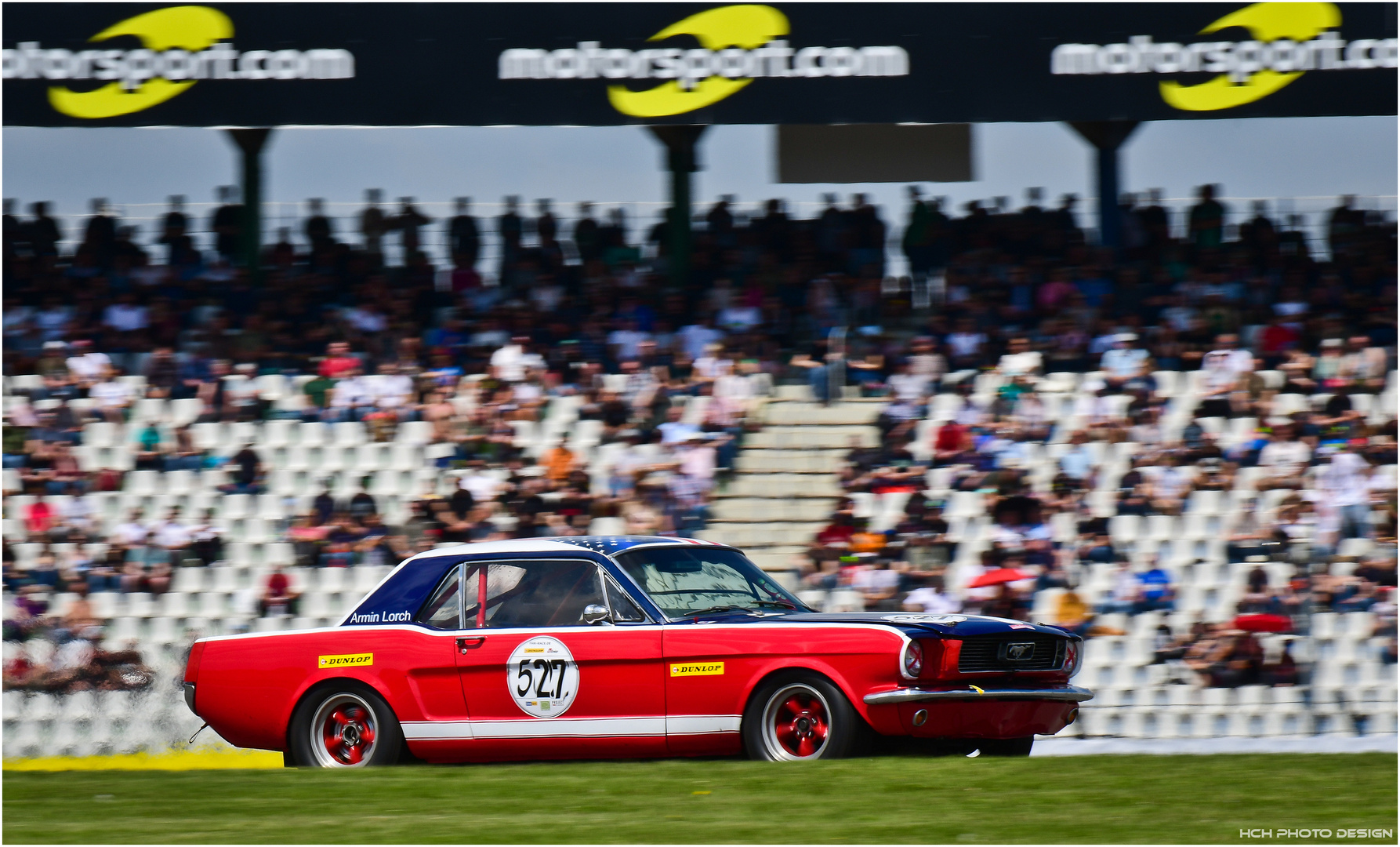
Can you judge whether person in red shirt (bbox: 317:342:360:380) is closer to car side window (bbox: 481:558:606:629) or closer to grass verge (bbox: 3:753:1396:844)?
car side window (bbox: 481:558:606:629)

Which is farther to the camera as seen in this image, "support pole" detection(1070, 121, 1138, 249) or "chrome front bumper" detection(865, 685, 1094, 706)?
"support pole" detection(1070, 121, 1138, 249)

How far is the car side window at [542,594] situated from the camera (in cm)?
955

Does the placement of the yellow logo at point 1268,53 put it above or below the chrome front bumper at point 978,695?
above

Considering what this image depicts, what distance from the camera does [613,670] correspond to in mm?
9234

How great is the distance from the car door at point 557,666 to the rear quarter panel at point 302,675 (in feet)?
0.58

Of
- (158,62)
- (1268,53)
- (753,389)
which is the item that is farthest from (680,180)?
(1268,53)

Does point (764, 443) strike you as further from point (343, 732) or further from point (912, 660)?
point (912, 660)

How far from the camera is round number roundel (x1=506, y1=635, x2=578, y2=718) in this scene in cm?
933

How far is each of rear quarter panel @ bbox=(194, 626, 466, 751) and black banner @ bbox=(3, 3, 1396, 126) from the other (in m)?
7.06

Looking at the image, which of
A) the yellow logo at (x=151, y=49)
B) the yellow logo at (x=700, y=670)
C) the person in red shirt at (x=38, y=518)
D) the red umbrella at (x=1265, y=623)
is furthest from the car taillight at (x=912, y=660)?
the yellow logo at (x=151, y=49)

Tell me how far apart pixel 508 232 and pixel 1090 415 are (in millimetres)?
5739

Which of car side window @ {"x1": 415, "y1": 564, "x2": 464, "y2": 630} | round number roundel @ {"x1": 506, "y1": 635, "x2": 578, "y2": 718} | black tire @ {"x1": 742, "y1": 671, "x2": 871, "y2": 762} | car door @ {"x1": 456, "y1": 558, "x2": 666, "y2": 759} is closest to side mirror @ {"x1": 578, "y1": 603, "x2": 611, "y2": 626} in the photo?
car door @ {"x1": 456, "y1": 558, "x2": 666, "y2": 759}

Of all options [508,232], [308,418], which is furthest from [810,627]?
[508,232]

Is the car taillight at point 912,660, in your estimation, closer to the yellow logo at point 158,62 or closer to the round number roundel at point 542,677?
the round number roundel at point 542,677
